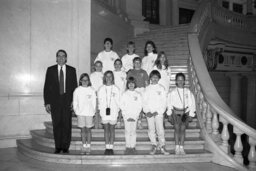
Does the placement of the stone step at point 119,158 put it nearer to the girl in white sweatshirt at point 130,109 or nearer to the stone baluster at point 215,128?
the girl in white sweatshirt at point 130,109

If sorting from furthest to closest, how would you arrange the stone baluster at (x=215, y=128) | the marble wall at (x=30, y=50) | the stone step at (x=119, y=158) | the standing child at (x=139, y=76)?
1. the marble wall at (x=30, y=50)
2. the standing child at (x=139, y=76)
3. the stone baluster at (x=215, y=128)
4. the stone step at (x=119, y=158)

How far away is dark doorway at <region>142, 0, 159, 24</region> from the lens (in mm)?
15023

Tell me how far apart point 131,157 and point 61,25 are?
4.13 meters

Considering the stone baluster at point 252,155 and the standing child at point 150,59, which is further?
the standing child at point 150,59

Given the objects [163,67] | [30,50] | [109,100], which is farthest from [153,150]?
[30,50]

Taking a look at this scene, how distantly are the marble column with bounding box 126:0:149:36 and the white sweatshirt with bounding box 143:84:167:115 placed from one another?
7159mm

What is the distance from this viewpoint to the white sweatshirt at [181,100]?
487cm

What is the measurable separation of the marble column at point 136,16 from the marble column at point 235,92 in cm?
543

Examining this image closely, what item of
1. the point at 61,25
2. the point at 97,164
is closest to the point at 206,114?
the point at 97,164

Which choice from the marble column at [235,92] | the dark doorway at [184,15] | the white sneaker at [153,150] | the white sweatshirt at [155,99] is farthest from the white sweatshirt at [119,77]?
the dark doorway at [184,15]

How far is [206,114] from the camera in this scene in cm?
515

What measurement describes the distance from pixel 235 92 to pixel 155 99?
1048 centimetres

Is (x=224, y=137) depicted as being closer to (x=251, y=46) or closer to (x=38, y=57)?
(x=38, y=57)

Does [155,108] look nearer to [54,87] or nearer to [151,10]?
[54,87]
